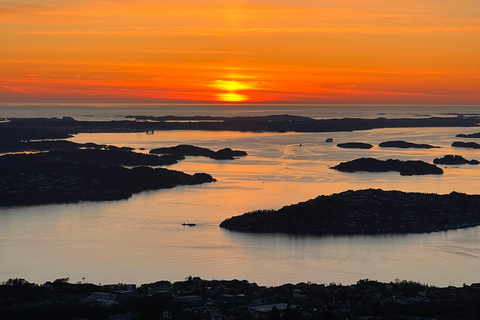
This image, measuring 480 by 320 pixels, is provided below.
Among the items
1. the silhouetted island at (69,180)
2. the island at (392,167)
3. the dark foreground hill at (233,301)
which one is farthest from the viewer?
the island at (392,167)

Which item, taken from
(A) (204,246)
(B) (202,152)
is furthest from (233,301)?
(B) (202,152)

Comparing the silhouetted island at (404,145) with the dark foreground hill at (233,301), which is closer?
the dark foreground hill at (233,301)

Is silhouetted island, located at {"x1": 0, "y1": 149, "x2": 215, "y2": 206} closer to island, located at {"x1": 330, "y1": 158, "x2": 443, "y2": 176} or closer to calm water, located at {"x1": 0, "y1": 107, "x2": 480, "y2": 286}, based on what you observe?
calm water, located at {"x1": 0, "y1": 107, "x2": 480, "y2": 286}

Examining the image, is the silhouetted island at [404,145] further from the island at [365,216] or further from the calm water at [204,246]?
the island at [365,216]

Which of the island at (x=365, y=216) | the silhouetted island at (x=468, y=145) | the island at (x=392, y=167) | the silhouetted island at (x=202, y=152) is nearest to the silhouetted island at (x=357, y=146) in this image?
the silhouetted island at (x=468, y=145)

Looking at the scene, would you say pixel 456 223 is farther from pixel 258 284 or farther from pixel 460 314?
pixel 460 314

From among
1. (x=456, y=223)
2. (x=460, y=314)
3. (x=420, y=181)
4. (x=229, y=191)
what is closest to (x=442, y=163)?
(x=420, y=181)
